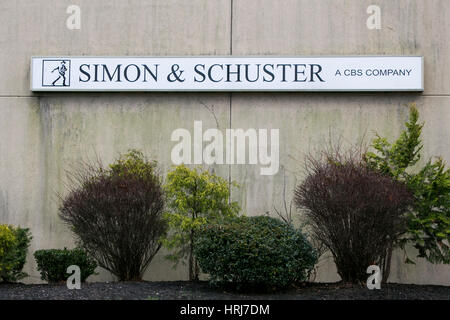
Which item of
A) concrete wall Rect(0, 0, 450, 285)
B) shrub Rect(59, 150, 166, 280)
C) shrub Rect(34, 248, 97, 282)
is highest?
concrete wall Rect(0, 0, 450, 285)

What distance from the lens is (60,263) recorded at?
10.4 m

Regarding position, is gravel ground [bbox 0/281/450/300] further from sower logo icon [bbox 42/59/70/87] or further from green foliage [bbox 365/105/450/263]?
sower logo icon [bbox 42/59/70/87]

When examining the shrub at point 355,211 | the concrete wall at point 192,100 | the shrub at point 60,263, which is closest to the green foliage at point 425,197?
the shrub at point 355,211

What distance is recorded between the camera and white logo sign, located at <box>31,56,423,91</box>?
465 inches

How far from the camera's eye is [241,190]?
1190 centimetres

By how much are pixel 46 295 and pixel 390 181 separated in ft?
16.7

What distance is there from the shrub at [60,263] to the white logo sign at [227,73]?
3.22m

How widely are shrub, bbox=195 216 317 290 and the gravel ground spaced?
234 millimetres

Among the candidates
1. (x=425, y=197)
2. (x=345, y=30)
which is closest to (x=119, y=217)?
(x=425, y=197)

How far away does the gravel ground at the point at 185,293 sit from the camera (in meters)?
8.94

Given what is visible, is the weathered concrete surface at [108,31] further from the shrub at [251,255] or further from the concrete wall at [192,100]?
the shrub at [251,255]

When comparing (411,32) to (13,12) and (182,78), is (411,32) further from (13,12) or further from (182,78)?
(13,12)

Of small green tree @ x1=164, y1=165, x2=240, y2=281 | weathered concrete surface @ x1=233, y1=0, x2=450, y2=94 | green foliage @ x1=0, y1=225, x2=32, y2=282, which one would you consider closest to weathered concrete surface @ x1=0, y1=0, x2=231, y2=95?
weathered concrete surface @ x1=233, y1=0, x2=450, y2=94
